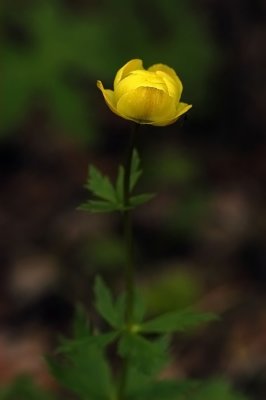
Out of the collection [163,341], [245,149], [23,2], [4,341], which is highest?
[23,2]

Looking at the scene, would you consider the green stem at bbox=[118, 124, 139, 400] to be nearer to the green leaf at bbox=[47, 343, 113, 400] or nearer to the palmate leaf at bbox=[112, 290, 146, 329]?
the palmate leaf at bbox=[112, 290, 146, 329]

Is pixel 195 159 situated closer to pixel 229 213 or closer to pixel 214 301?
pixel 229 213

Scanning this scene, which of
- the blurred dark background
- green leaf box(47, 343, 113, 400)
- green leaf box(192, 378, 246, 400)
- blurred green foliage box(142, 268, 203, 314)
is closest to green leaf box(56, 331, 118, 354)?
green leaf box(47, 343, 113, 400)

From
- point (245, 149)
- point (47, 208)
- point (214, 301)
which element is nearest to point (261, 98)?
point (245, 149)

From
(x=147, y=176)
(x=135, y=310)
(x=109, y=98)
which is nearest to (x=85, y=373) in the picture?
(x=135, y=310)

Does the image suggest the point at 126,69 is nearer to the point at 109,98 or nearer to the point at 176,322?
the point at 109,98

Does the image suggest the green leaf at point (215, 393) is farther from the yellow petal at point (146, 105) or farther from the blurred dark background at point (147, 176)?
the yellow petal at point (146, 105)

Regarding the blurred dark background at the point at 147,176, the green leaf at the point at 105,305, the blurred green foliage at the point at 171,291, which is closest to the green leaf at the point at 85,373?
the green leaf at the point at 105,305
